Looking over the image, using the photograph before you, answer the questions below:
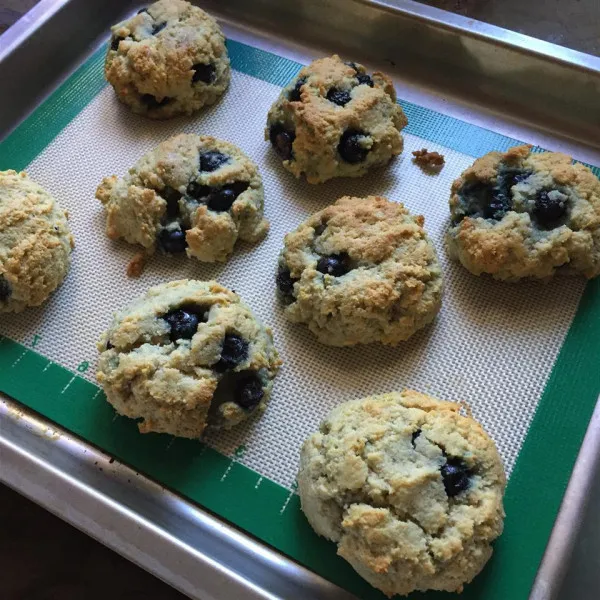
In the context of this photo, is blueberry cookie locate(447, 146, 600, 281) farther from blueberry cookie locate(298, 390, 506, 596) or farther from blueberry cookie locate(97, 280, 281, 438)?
blueberry cookie locate(97, 280, 281, 438)

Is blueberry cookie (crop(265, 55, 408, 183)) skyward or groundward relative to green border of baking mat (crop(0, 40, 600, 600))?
skyward

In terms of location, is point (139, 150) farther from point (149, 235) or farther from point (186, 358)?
point (186, 358)

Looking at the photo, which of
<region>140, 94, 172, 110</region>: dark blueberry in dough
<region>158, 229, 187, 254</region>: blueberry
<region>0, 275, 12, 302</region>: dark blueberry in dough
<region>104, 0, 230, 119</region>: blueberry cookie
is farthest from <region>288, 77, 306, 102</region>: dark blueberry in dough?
<region>0, 275, 12, 302</region>: dark blueberry in dough

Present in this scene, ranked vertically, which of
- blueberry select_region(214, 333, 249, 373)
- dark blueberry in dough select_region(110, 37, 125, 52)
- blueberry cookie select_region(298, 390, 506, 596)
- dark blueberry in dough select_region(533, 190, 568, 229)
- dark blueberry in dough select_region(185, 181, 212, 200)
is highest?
dark blueberry in dough select_region(110, 37, 125, 52)

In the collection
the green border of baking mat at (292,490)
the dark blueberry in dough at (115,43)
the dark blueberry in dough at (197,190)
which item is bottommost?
the green border of baking mat at (292,490)

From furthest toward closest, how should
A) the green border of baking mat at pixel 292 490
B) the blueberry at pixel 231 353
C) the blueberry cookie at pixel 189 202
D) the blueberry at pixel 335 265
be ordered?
the blueberry cookie at pixel 189 202 < the blueberry at pixel 335 265 < the blueberry at pixel 231 353 < the green border of baking mat at pixel 292 490

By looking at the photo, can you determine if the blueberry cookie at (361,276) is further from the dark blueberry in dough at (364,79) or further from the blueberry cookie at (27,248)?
the blueberry cookie at (27,248)

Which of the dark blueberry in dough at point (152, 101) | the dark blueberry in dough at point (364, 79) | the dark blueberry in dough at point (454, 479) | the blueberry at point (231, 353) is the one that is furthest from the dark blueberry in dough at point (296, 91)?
the dark blueberry in dough at point (454, 479)
